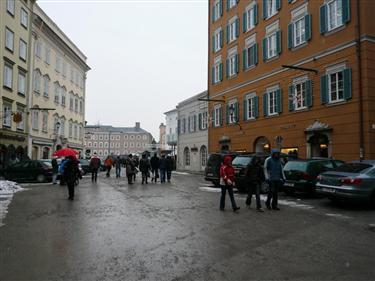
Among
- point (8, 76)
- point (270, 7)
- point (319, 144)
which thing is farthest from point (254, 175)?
point (8, 76)

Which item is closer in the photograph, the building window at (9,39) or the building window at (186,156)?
the building window at (9,39)

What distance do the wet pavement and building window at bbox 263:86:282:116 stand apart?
606 inches

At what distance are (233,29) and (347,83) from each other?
1569 centimetres

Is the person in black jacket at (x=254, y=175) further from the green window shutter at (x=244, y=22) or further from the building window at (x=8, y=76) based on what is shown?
the building window at (x=8, y=76)

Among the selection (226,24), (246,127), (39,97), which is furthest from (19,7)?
(246,127)

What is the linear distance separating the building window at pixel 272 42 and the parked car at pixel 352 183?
16.3m

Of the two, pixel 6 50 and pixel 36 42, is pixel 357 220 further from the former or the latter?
pixel 36 42

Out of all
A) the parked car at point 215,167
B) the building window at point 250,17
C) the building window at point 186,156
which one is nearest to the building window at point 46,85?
the building window at point 186,156

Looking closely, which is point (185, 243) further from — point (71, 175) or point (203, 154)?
point (203, 154)

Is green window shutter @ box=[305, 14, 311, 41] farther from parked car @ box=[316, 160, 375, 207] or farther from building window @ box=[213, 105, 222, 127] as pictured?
parked car @ box=[316, 160, 375, 207]

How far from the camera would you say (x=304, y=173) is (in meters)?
14.0

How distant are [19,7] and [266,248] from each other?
3342cm

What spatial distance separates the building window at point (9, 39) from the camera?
1185 inches

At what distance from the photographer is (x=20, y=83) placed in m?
33.2
